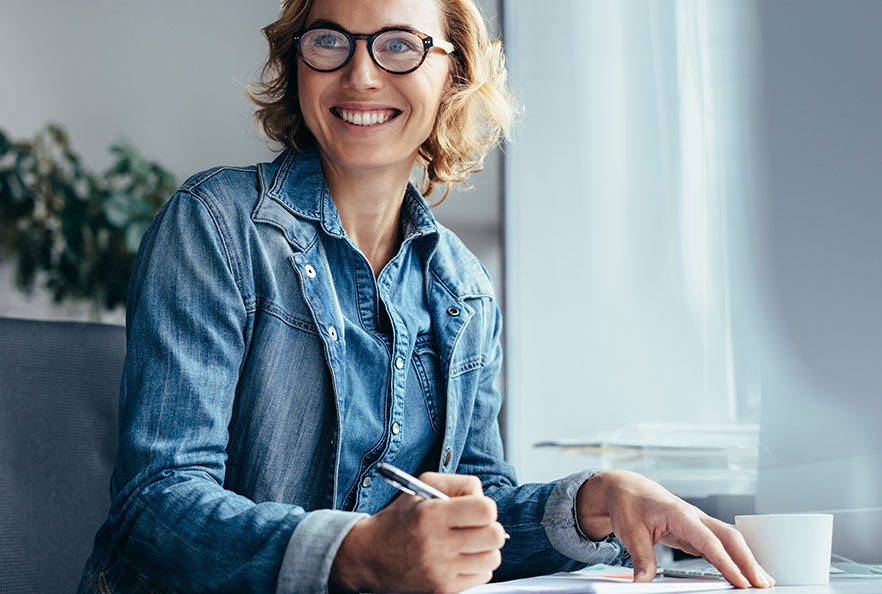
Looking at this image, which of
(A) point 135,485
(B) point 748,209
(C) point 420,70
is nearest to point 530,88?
(B) point 748,209

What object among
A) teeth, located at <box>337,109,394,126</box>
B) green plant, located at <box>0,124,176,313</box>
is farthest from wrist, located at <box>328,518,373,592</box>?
green plant, located at <box>0,124,176,313</box>

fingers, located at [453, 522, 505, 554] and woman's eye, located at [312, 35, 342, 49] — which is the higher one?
woman's eye, located at [312, 35, 342, 49]

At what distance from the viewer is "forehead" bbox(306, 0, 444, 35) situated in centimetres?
110

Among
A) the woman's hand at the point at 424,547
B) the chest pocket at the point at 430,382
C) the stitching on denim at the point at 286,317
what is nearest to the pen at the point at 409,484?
the woman's hand at the point at 424,547

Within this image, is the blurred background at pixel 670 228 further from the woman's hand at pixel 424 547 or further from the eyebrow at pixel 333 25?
the woman's hand at pixel 424 547

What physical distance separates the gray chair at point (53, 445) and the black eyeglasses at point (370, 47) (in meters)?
0.43

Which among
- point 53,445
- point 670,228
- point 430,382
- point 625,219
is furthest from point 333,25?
point 625,219

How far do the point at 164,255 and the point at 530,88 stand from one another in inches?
59.1

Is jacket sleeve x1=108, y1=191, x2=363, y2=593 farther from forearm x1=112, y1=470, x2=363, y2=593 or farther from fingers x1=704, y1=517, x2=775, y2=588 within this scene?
fingers x1=704, y1=517, x2=775, y2=588

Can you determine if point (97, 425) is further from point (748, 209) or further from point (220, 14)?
point (220, 14)

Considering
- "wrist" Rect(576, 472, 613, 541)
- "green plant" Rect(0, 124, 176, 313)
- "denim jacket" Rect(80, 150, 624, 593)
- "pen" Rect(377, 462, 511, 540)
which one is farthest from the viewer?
"green plant" Rect(0, 124, 176, 313)

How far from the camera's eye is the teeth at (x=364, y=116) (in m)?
1.12

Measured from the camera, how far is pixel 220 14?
10.9ft

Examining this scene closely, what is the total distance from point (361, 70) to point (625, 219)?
926mm
